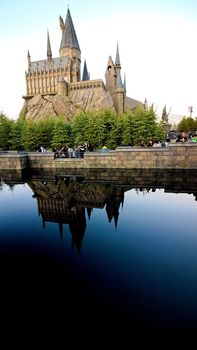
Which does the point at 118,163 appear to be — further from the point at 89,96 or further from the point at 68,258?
the point at 89,96

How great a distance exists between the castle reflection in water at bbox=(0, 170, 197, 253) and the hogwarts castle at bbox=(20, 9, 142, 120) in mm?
44832

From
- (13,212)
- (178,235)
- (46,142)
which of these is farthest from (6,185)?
(46,142)

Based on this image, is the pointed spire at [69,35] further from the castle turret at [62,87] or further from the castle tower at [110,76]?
the castle turret at [62,87]

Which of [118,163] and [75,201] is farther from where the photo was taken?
[118,163]

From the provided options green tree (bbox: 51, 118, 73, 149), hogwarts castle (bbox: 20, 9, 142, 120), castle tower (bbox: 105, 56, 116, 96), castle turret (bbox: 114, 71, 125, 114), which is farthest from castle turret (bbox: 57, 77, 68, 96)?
green tree (bbox: 51, 118, 73, 149)

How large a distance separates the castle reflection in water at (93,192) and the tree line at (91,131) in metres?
18.8

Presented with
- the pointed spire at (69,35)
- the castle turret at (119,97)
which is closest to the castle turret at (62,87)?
the castle turret at (119,97)

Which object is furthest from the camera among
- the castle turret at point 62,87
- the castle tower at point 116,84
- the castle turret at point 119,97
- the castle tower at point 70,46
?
the castle tower at point 70,46

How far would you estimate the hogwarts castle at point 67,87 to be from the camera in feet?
188

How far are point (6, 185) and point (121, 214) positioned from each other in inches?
314

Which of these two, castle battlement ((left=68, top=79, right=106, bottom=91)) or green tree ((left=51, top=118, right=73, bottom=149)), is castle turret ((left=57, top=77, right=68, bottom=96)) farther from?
green tree ((left=51, top=118, right=73, bottom=149))

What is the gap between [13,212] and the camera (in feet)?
23.7

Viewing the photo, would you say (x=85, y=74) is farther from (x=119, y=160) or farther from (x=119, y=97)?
(x=119, y=160)

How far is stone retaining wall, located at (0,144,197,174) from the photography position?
1351 centimetres
